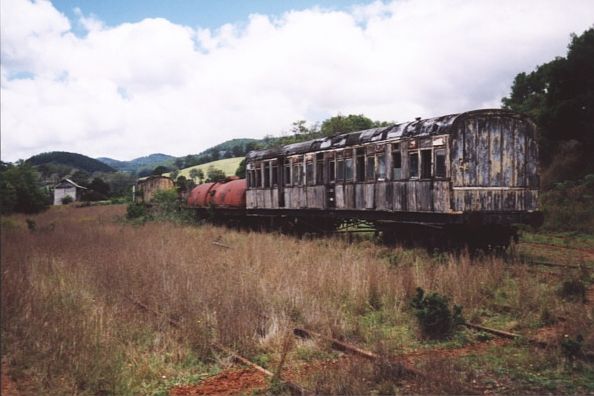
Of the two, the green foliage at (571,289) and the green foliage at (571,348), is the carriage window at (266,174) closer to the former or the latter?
the green foliage at (571,289)

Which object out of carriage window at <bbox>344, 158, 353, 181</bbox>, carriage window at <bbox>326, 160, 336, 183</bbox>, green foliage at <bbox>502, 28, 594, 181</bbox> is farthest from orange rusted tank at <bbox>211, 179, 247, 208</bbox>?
green foliage at <bbox>502, 28, 594, 181</bbox>

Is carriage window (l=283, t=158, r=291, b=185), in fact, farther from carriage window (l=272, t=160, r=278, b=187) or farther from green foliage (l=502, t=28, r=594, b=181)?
green foliage (l=502, t=28, r=594, b=181)

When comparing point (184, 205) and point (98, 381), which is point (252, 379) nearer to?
point (98, 381)

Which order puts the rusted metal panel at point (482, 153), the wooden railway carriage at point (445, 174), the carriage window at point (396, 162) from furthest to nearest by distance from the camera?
the carriage window at point (396, 162)
the rusted metal panel at point (482, 153)
the wooden railway carriage at point (445, 174)

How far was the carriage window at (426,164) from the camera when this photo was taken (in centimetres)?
1375

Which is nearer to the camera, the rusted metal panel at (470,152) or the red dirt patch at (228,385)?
the red dirt patch at (228,385)

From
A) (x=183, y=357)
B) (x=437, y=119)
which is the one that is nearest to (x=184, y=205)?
(x=437, y=119)

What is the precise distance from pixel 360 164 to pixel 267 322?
10442mm

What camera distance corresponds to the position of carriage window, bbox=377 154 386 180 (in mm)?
15398

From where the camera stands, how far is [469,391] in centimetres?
490

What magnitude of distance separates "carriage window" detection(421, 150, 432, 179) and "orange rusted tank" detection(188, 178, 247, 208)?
12489 millimetres

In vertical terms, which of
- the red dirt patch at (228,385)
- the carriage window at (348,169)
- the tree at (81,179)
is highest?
the tree at (81,179)

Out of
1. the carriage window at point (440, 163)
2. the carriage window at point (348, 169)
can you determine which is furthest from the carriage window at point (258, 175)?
the carriage window at point (440, 163)

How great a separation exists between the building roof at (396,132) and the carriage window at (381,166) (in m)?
0.56
